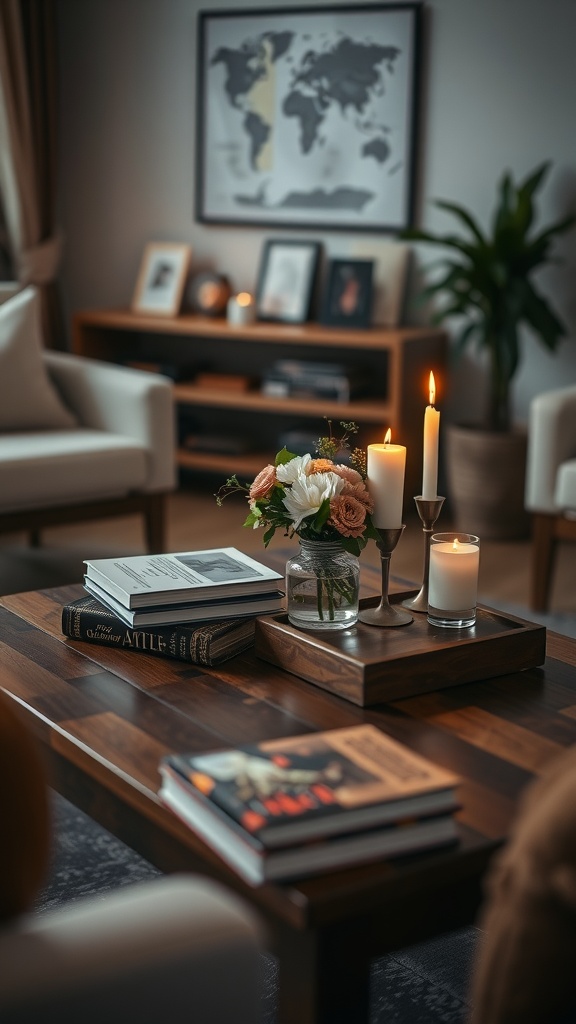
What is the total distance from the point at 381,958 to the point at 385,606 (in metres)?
0.50

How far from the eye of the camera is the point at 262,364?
4996 mm

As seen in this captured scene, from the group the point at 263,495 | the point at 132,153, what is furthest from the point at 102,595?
the point at 132,153

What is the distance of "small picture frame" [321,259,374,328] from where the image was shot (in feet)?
14.6

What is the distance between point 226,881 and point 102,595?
728 mm

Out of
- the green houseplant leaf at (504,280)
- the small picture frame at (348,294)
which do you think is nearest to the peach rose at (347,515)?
the green houseplant leaf at (504,280)

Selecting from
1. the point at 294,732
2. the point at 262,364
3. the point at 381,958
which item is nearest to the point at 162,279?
the point at 262,364

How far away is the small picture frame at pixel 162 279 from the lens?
495 cm

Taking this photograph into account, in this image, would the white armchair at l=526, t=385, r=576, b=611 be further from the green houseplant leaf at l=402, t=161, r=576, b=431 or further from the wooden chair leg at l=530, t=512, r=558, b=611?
the green houseplant leaf at l=402, t=161, r=576, b=431

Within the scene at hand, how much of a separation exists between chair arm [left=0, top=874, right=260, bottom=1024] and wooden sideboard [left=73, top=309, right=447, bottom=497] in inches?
133

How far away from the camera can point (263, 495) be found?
168cm

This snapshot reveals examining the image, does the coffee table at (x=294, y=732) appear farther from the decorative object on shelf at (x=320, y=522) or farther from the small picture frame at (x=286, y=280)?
the small picture frame at (x=286, y=280)

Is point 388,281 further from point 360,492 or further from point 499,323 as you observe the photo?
point 360,492

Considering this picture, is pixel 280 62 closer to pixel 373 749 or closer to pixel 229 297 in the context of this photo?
pixel 229 297

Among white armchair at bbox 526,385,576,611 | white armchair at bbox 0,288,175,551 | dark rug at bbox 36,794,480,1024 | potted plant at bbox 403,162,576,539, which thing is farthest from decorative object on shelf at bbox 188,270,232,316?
dark rug at bbox 36,794,480,1024
